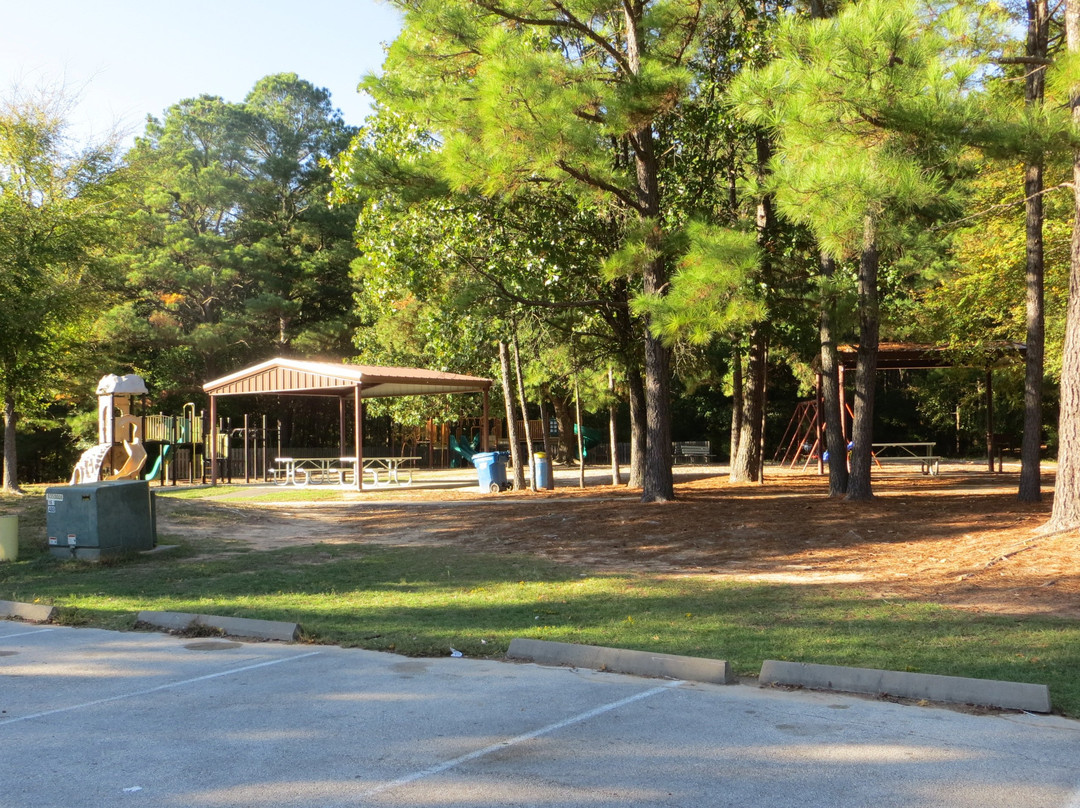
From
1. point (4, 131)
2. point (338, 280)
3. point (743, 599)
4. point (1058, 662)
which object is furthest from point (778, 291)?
point (338, 280)

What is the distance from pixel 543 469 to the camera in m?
24.0

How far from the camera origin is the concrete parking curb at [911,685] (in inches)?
221

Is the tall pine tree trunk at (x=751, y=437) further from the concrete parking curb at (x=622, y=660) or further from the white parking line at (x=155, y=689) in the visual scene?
the white parking line at (x=155, y=689)

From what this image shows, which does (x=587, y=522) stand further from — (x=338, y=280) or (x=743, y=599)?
(x=338, y=280)

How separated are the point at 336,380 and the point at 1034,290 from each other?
616 inches

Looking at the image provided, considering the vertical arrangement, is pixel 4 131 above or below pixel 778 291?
above

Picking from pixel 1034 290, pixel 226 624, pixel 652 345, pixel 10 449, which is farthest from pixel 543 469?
pixel 226 624

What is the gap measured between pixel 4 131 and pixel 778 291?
1646cm

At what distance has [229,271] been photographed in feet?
127

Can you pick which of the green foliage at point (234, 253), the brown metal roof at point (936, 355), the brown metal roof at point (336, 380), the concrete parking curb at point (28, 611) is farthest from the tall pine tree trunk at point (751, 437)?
the green foliage at point (234, 253)

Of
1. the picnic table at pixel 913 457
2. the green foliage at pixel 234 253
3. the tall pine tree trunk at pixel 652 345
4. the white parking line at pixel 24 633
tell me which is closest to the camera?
the white parking line at pixel 24 633

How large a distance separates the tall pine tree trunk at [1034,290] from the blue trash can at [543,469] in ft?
34.7

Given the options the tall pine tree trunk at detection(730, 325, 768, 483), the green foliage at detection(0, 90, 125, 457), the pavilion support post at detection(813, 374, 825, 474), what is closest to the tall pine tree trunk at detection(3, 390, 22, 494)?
the green foliage at detection(0, 90, 125, 457)

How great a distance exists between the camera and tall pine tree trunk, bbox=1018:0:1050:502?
15773 mm
